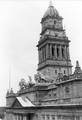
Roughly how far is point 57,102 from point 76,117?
836 centimetres

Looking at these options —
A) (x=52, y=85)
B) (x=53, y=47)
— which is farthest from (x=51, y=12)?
(x=52, y=85)

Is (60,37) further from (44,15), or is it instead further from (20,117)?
(20,117)

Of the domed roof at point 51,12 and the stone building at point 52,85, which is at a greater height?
the domed roof at point 51,12

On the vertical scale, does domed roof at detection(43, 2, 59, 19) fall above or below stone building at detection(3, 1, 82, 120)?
above

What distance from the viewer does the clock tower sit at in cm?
6462

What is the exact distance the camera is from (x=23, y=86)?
68.8 meters

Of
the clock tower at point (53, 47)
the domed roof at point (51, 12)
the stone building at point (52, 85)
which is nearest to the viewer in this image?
the stone building at point (52, 85)

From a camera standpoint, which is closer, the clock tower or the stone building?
the stone building

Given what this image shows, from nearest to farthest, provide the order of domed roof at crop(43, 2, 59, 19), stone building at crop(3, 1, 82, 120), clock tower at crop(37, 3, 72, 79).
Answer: stone building at crop(3, 1, 82, 120), clock tower at crop(37, 3, 72, 79), domed roof at crop(43, 2, 59, 19)

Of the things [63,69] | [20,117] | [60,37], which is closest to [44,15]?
[60,37]

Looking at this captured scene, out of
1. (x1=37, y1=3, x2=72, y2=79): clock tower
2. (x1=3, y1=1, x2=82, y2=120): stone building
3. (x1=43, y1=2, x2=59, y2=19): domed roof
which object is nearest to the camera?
(x1=3, y1=1, x2=82, y2=120): stone building

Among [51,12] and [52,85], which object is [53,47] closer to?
[51,12]

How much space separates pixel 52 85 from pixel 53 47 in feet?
57.0

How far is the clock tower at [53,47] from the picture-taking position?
6462cm
